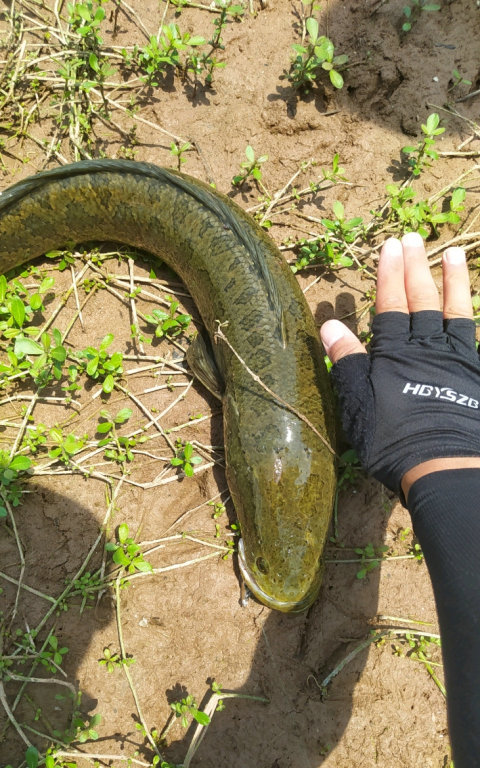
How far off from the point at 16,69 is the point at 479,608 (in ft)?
15.5

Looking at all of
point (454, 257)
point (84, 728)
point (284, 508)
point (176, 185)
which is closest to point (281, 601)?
point (284, 508)

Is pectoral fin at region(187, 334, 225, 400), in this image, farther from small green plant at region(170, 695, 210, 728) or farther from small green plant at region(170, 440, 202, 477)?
small green plant at region(170, 695, 210, 728)

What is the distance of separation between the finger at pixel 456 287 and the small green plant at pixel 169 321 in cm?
168

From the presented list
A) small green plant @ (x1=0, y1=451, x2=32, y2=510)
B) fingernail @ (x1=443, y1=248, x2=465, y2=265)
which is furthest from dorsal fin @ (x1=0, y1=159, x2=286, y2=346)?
small green plant @ (x1=0, y1=451, x2=32, y2=510)

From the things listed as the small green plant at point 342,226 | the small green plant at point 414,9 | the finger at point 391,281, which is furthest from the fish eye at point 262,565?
the small green plant at point 414,9

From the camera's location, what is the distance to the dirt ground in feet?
10.4

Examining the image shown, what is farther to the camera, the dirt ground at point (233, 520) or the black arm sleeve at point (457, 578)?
the dirt ground at point (233, 520)

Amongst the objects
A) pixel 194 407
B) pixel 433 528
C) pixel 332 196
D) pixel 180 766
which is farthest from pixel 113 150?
pixel 180 766

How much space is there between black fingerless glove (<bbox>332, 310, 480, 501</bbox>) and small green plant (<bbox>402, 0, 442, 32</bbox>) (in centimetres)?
261

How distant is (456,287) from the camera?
9.95 ft

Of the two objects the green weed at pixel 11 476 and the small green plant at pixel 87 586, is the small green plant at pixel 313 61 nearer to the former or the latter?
the green weed at pixel 11 476

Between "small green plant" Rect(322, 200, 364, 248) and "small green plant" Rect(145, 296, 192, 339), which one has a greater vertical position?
"small green plant" Rect(322, 200, 364, 248)

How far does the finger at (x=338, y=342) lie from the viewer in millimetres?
3031

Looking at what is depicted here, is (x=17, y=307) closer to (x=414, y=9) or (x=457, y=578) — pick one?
(x=457, y=578)
